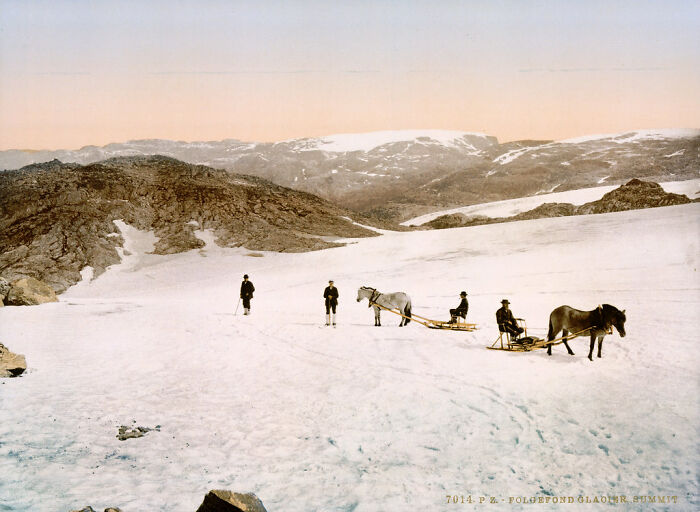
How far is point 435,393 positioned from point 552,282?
1615cm

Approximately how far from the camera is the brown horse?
37.5 ft

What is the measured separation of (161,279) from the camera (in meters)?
40.7

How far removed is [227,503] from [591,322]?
32.5 feet

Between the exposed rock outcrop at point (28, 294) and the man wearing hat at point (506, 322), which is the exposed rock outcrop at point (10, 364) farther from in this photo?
the exposed rock outcrop at point (28, 294)

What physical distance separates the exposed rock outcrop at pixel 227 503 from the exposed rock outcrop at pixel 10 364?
898 centimetres

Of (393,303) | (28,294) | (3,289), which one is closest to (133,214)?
(3,289)

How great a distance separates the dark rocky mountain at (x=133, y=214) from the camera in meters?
44.9

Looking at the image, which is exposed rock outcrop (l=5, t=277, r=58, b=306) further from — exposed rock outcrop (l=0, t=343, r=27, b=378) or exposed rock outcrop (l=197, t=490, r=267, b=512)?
exposed rock outcrop (l=197, t=490, r=267, b=512)

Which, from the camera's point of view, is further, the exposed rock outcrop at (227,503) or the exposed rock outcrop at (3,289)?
the exposed rock outcrop at (3,289)

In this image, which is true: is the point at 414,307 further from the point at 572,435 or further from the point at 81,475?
the point at 81,475

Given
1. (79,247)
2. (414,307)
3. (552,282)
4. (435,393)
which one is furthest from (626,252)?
(79,247)

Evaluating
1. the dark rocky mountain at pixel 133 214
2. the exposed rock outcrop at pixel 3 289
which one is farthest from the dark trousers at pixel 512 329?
the dark rocky mountain at pixel 133 214

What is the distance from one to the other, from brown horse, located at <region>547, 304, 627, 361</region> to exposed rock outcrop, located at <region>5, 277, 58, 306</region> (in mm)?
25632

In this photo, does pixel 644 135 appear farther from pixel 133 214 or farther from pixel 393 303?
pixel 393 303
